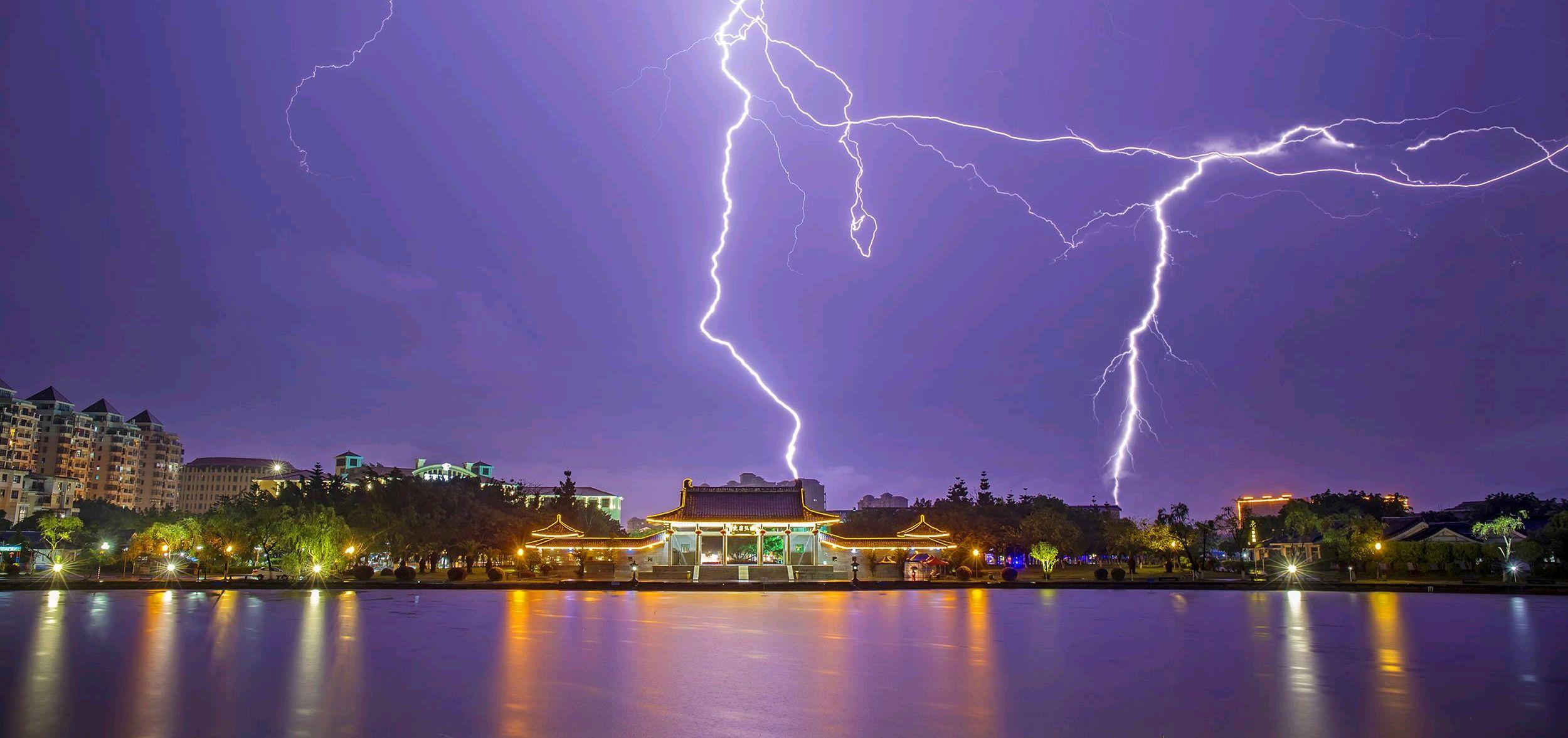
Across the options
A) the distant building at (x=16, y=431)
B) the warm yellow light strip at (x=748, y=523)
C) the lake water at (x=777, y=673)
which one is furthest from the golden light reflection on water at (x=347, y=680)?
the distant building at (x=16, y=431)

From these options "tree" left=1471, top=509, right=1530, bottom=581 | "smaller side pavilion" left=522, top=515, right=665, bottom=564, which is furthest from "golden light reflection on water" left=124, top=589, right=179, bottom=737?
"tree" left=1471, top=509, right=1530, bottom=581

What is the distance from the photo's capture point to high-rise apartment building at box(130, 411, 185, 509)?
13912cm

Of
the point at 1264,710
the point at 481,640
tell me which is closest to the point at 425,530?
the point at 481,640

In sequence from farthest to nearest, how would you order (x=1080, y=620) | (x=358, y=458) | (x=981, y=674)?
(x=358, y=458) → (x=1080, y=620) → (x=981, y=674)

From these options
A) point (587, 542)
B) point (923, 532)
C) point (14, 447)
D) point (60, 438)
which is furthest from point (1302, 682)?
point (60, 438)

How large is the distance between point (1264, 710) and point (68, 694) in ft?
48.4

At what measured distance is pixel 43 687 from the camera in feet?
36.7

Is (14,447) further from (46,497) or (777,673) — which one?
(777,673)

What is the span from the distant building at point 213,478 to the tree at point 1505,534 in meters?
166

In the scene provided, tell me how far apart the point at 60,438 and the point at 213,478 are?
40.2 m

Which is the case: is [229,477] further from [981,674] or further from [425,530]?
[981,674]

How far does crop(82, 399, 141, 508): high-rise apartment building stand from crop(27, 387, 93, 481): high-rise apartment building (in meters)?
3.60

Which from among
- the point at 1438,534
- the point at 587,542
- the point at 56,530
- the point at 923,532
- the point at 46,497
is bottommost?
the point at 56,530

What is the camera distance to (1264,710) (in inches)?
394
